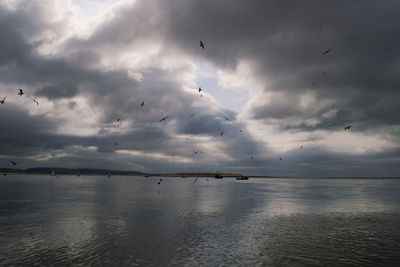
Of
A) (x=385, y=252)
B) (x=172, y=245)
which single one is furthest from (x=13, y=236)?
(x=385, y=252)

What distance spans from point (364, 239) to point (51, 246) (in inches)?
1362

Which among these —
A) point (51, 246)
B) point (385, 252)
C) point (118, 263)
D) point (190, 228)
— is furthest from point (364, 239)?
point (51, 246)

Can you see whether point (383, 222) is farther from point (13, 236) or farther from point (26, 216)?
point (26, 216)

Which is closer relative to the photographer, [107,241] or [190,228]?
[107,241]

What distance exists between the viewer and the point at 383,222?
141 feet

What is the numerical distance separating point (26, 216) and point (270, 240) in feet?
129

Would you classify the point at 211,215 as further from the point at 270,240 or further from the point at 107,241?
the point at 107,241

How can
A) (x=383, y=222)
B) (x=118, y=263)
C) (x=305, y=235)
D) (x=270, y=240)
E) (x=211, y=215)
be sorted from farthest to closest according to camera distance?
(x=211, y=215) → (x=383, y=222) → (x=305, y=235) → (x=270, y=240) → (x=118, y=263)

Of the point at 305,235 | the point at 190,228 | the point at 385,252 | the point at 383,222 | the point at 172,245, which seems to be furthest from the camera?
the point at 383,222

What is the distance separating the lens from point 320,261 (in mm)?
23781

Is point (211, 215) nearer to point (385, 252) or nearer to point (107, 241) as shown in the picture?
point (107, 241)

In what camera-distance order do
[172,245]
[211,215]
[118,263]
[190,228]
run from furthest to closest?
1. [211,215]
2. [190,228]
3. [172,245]
4. [118,263]

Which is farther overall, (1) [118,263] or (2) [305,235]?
(2) [305,235]

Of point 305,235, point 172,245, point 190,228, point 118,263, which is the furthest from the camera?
point 190,228
